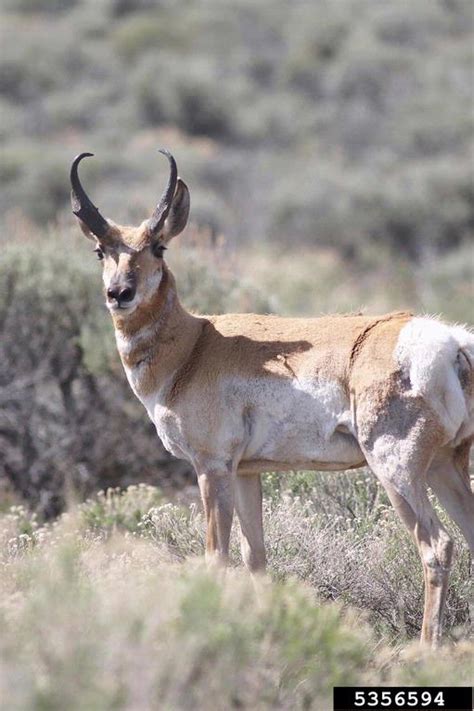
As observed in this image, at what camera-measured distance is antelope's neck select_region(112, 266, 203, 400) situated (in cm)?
782

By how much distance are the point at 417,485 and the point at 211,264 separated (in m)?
6.79

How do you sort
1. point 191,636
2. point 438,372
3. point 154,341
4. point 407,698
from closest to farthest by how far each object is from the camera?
point 191,636, point 407,698, point 438,372, point 154,341

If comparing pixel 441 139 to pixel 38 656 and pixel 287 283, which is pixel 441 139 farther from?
pixel 38 656

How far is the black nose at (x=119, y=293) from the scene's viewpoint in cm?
746

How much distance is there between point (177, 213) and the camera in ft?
26.2

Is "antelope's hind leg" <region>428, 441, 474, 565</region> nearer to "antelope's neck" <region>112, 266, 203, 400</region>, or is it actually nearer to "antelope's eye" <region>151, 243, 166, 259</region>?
"antelope's neck" <region>112, 266, 203, 400</region>

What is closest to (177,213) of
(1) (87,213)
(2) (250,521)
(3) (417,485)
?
(1) (87,213)

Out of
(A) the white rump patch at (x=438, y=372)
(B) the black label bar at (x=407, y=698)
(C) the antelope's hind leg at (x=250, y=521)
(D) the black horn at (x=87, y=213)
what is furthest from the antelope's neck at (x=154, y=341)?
(B) the black label bar at (x=407, y=698)

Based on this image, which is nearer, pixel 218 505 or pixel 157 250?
Answer: pixel 218 505

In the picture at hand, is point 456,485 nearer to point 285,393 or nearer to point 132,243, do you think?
point 285,393

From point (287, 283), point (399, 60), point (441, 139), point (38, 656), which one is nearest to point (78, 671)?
point (38, 656)

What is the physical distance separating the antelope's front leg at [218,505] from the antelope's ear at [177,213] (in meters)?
1.55

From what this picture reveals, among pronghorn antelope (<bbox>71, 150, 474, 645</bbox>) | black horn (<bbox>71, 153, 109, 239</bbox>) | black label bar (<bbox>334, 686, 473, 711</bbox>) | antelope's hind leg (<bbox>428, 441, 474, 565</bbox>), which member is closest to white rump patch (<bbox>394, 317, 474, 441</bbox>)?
pronghorn antelope (<bbox>71, 150, 474, 645</bbox>)

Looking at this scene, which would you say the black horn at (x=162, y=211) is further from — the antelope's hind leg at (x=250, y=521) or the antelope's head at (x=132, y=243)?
the antelope's hind leg at (x=250, y=521)
